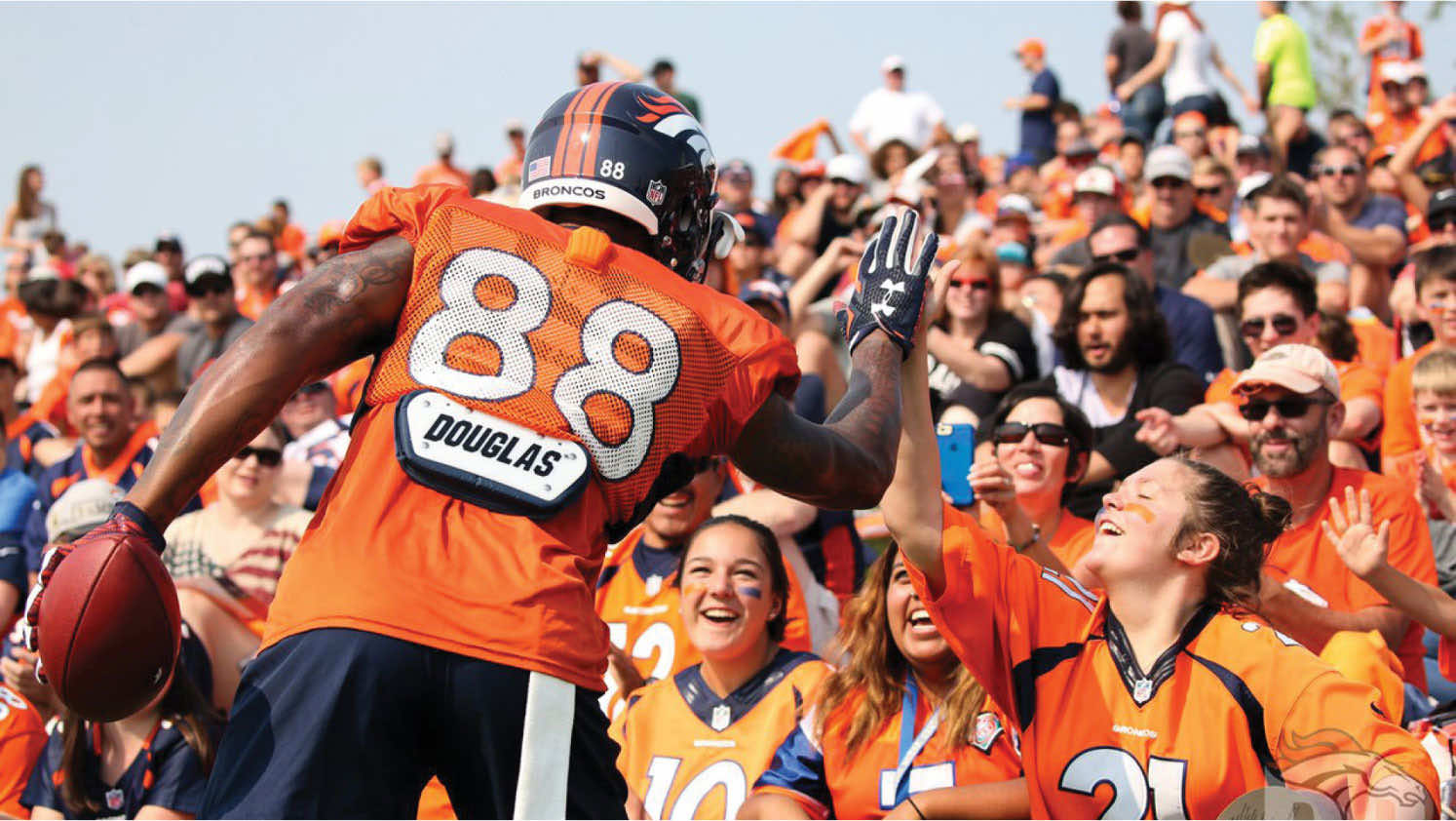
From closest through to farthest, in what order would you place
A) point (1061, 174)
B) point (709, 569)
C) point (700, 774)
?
point (700, 774) < point (709, 569) < point (1061, 174)

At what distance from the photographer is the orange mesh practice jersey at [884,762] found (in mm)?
4637

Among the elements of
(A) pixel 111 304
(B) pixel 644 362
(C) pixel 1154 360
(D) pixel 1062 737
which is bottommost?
(A) pixel 111 304

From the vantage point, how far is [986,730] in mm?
4680

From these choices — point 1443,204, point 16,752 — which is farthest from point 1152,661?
point 1443,204

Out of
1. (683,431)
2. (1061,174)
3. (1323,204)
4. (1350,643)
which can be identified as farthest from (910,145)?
(683,431)

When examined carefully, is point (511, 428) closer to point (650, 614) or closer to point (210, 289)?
point (650, 614)

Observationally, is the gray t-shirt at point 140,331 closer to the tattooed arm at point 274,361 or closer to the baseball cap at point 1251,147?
the baseball cap at point 1251,147

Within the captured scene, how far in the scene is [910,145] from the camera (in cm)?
1392

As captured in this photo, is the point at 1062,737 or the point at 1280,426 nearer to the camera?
the point at 1062,737

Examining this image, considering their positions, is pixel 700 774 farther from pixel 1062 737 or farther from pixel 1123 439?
pixel 1123 439

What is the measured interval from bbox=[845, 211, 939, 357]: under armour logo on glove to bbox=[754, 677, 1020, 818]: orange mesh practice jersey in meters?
1.55

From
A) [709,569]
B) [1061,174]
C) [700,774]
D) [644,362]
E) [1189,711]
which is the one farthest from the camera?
[1061,174]

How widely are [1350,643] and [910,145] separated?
10136 mm

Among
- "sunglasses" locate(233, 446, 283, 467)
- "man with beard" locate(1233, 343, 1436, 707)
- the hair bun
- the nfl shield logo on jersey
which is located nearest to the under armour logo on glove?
the hair bun
